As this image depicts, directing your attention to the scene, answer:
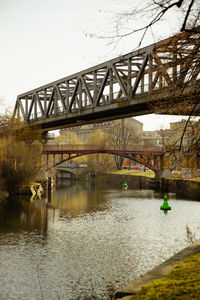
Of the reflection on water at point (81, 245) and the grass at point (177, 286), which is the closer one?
the grass at point (177, 286)

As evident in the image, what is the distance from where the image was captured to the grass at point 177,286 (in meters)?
7.38

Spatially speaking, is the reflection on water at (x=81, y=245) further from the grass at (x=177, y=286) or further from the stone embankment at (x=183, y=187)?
the stone embankment at (x=183, y=187)

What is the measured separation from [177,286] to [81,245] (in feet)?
40.5

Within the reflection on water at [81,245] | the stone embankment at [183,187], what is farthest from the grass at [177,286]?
the stone embankment at [183,187]

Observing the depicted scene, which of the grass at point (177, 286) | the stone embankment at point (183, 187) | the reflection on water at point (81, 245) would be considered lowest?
the reflection on water at point (81, 245)

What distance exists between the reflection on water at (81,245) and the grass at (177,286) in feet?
15.1

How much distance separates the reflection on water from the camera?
14.0 m

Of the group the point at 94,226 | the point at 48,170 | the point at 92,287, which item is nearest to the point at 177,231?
the point at 94,226

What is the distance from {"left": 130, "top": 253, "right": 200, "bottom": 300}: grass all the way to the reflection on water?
182 inches

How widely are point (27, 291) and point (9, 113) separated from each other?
38.0 metres

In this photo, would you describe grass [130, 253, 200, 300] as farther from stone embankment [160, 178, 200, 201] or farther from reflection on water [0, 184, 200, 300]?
stone embankment [160, 178, 200, 201]

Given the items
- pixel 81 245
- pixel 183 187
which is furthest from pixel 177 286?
pixel 183 187

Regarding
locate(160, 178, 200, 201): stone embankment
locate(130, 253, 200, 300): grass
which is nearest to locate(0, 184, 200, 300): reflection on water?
locate(130, 253, 200, 300): grass

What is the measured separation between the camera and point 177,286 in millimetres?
7973
